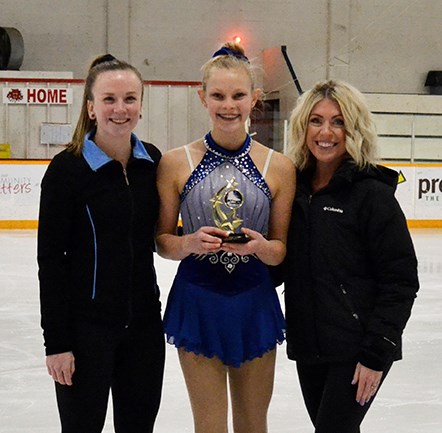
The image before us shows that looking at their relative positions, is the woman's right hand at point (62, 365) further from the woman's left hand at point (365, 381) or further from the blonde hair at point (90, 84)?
the woman's left hand at point (365, 381)

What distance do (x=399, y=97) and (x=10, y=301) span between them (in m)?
11.0

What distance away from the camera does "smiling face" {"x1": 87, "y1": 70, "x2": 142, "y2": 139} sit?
2.50 m

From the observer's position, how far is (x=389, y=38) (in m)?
17.7

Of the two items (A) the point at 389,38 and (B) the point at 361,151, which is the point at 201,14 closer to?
(A) the point at 389,38

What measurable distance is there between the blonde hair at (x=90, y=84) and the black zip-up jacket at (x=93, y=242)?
48mm

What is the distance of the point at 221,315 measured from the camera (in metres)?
2.61

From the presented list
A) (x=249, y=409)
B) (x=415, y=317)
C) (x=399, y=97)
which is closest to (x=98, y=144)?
(x=249, y=409)

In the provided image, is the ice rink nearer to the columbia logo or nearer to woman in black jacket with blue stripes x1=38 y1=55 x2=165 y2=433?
woman in black jacket with blue stripes x1=38 y1=55 x2=165 y2=433

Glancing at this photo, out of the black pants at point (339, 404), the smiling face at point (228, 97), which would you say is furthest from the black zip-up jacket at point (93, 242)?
the black pants at point (339, 404)

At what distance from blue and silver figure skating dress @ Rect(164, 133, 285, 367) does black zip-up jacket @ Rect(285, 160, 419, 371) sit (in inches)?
4.8

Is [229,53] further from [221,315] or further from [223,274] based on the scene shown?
[221,315]

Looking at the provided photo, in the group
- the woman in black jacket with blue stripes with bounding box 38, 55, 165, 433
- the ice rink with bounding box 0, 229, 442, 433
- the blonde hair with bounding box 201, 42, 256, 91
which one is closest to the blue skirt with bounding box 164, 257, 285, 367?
the woman in black jacket with blue stripes with bounding box 38, 55, 165, 433

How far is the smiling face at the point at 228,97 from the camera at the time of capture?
2562mm

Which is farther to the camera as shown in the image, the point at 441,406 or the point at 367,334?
the point at 441,406
